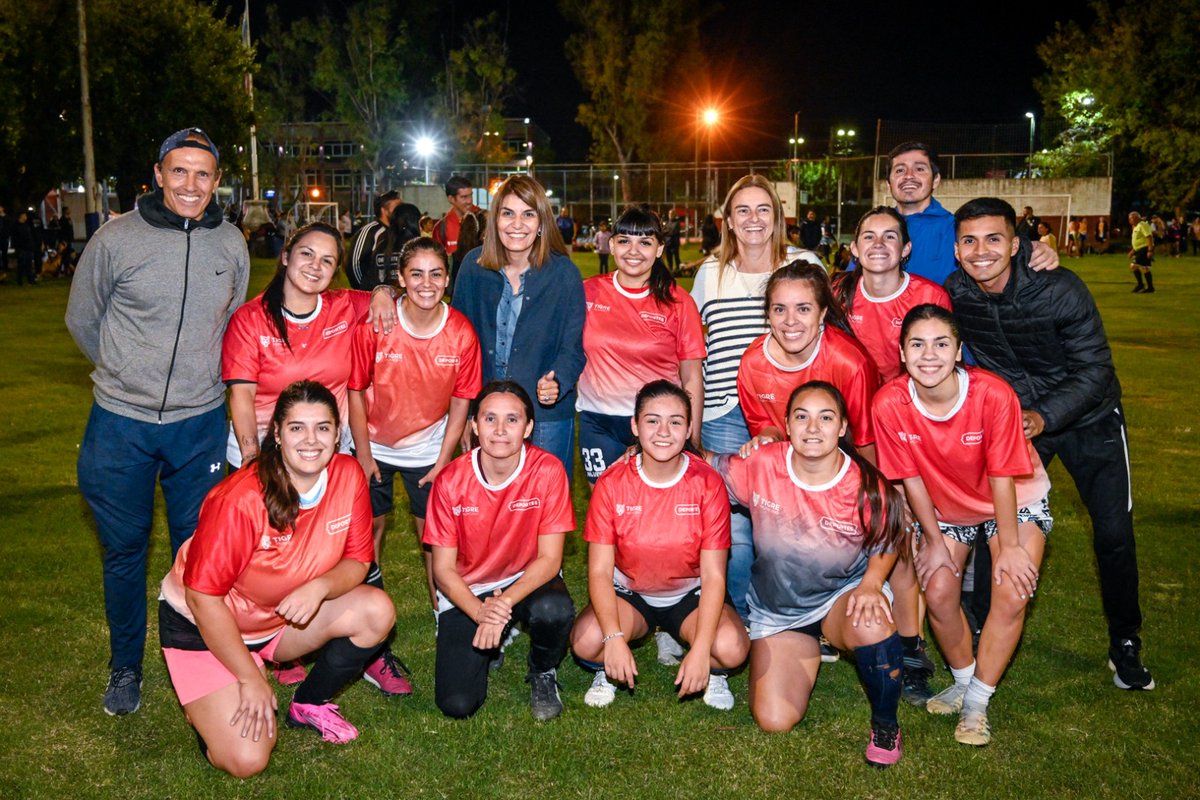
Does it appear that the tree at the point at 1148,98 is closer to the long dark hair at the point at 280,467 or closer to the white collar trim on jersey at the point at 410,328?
the white collar trim on jersey at the point at 410,328

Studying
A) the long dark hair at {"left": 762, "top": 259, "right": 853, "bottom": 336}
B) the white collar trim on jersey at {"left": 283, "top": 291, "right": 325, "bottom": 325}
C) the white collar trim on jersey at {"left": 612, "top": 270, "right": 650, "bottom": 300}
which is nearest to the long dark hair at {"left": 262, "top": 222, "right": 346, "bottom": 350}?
the white collar trim on jersey at {"left": 283, "top": 291, "right": 325, "bottom": 325}

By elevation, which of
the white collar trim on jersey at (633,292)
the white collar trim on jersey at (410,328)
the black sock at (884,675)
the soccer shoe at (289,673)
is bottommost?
the soccer shoe at (289,673)

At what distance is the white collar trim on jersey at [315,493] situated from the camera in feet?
13.4

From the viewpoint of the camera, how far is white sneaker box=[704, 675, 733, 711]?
454 cm

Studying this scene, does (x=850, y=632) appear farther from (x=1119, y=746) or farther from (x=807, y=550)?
(x=1119, y=746)

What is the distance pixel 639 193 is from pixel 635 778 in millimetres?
43886

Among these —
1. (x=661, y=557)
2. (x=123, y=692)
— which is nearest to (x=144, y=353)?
(x=123, y=692)

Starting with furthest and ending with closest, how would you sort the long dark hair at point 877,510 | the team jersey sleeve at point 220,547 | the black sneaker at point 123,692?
the black sneaker at point 123,692, the long dark hair at point 877,510, the team jersey sleeve at point 220,547

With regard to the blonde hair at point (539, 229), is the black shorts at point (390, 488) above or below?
below

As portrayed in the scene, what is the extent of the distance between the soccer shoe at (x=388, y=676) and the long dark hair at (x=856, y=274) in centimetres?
280

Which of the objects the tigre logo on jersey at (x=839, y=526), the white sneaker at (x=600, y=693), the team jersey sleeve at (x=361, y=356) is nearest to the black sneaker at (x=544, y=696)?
the white sneaker at (x=600, y=693)

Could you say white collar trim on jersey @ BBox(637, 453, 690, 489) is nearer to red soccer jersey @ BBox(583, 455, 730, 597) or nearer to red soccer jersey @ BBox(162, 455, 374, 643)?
red soccer jersey @ BBox(583, 455, 730, 597)

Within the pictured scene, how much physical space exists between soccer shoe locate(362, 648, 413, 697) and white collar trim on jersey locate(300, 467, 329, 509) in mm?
1071

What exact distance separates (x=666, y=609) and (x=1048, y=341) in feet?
7.05
